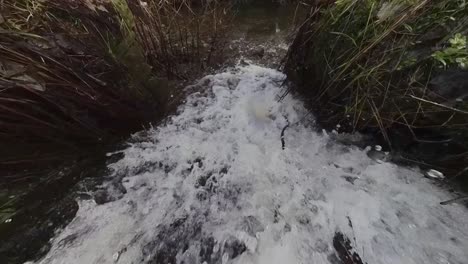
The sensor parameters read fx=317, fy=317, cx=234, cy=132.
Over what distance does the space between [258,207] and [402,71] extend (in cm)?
125

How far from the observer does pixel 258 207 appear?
82.4 inches

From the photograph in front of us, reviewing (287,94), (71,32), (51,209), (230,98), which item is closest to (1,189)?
(51,209)

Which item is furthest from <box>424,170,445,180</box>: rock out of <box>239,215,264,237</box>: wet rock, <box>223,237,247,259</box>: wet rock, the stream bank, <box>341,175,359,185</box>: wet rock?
the stream bank

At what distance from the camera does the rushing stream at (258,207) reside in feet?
5.99

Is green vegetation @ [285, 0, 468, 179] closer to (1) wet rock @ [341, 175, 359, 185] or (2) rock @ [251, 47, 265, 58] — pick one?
(1) wet rock @ [341, 175, 359, 185]

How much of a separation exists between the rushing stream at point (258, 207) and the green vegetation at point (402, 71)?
9.3 inches

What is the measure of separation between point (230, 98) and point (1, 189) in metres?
1.88

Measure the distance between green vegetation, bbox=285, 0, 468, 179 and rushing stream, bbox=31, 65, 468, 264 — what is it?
0.24 meters

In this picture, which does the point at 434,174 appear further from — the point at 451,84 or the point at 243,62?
the point at 243,62

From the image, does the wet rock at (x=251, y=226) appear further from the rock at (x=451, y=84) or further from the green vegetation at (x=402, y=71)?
the rock at (x=451, y=84)

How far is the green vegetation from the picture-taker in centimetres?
185

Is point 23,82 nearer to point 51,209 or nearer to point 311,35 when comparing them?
point 51,209

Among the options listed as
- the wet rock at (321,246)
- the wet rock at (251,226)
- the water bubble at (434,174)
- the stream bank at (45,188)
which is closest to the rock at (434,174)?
the water bubble at (434,174)

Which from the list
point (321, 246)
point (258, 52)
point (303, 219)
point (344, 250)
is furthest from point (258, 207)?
point (258, 52)
